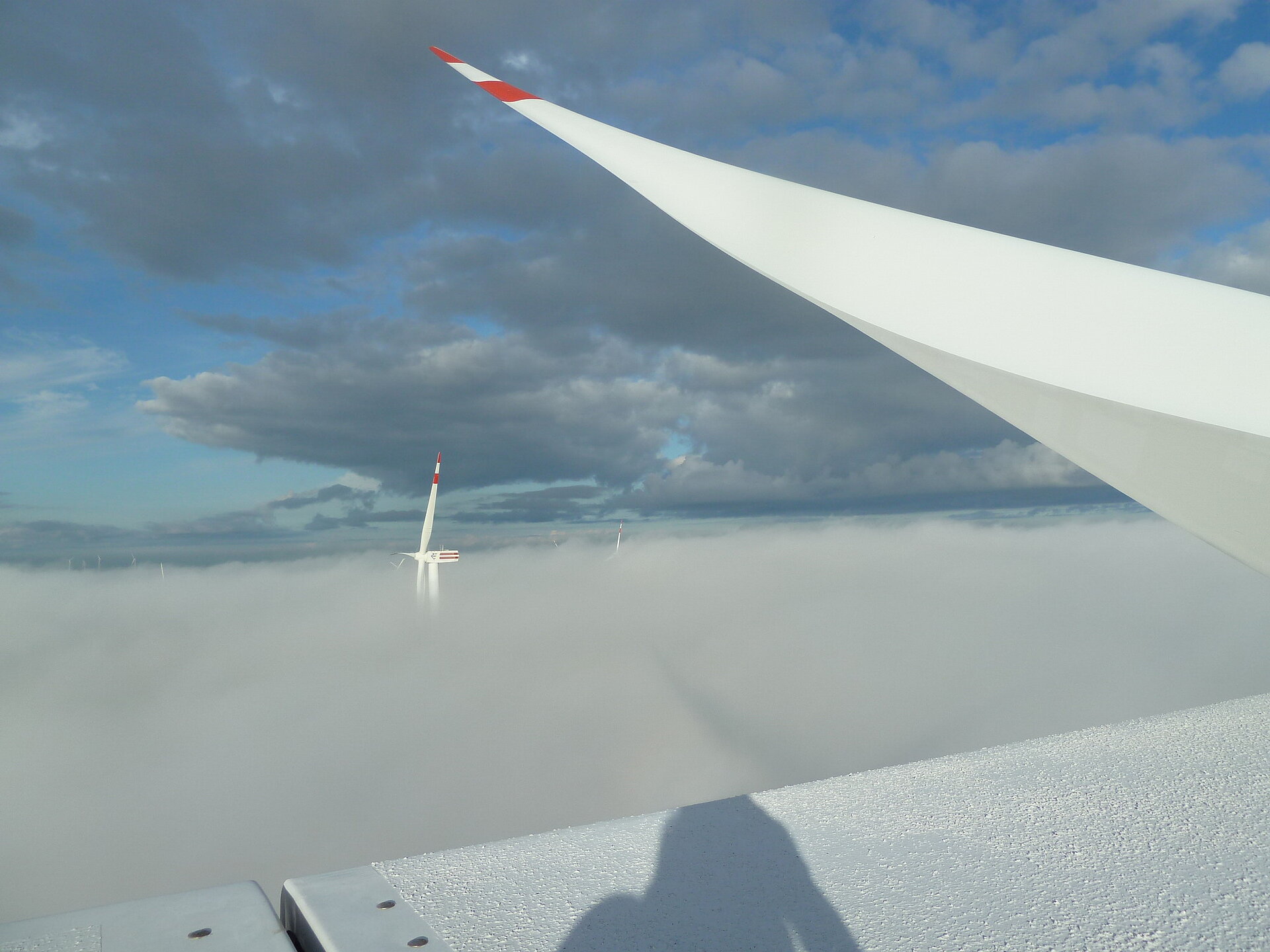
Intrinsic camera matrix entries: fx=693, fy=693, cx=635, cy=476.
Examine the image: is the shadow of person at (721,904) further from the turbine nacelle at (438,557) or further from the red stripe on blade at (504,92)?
the turbine nacelle at (438,557)

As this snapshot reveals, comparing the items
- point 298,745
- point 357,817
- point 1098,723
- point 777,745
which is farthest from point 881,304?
point 298,745

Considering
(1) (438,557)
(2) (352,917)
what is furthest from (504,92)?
(1) (438,557)

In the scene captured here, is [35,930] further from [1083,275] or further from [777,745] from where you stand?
[777,745]

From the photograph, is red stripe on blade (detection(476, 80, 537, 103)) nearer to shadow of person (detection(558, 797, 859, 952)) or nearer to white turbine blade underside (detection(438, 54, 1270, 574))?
white turbine blade underside (detection(438, 54, 1270, 574))

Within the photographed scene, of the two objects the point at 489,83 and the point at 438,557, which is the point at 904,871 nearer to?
the point at 489,83

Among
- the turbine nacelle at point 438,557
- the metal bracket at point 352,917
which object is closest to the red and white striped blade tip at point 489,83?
the metal bracket at point 352,917

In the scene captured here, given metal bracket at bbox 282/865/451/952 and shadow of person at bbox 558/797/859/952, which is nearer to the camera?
metal bracket at bbox 282/865/451/952

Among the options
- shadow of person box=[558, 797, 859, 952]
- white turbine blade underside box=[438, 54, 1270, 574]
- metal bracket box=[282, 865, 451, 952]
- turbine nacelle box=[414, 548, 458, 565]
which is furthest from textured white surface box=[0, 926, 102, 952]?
turbine nacelle box=[414, 548, 458, 565]
